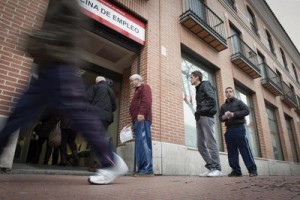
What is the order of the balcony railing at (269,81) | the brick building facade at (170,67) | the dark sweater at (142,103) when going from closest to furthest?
the brick building facade at (170,67), the dark sweater at (142,103), the balcony railing at (269,81)

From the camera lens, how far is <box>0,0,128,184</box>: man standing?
5.80 feet

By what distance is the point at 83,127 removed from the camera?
1.84 meters

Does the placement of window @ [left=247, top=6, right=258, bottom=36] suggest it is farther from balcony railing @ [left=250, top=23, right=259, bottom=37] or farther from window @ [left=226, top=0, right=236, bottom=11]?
window @ [left=226, top=0, right=236, bottom=11]

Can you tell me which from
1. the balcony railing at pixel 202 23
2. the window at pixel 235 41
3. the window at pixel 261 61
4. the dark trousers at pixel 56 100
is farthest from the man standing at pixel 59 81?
the window at pixel 261 61

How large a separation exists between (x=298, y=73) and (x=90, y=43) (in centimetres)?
2135

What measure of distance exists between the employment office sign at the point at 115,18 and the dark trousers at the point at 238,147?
2983 mm

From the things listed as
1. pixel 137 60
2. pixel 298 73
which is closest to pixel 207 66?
pixel 137 60

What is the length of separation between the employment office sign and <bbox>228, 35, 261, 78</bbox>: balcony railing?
4.73m

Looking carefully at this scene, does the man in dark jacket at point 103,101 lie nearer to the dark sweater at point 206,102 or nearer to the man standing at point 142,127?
the man standing at point 142,127

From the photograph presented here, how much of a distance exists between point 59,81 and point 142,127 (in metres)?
2.28

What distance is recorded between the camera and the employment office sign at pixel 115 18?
Answer: 4.67 m

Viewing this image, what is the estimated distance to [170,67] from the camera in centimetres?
583

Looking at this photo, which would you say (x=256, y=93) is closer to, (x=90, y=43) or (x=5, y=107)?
(x=90, y=43)

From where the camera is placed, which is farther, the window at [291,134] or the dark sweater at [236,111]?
the window at [291,134]
